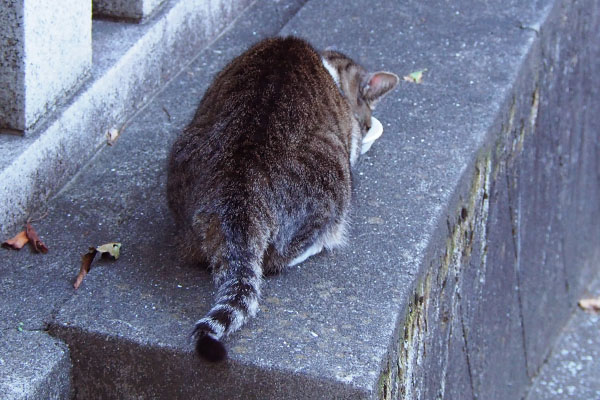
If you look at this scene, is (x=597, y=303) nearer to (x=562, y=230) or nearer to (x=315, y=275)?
(x=562, y=230)

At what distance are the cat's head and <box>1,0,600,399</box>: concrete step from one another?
0.13 meters

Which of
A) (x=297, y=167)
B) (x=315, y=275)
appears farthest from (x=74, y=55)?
(x=315, y=275)

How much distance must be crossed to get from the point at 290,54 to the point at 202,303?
0.96 meters

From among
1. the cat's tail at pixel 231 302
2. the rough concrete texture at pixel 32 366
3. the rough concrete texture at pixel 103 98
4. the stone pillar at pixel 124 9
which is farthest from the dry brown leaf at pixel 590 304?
the rough concrete texture at pixel 32 366

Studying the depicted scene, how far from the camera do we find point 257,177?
2.56 metres

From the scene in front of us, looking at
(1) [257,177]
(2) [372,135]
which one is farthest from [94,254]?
(2) [372,135]

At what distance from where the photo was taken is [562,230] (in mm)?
5227

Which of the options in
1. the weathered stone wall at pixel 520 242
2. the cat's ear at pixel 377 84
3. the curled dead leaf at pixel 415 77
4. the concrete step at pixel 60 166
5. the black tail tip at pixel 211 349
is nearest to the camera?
the black tail tip at pixel 211 349

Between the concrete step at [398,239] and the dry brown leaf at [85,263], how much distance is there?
Result: 36 mm

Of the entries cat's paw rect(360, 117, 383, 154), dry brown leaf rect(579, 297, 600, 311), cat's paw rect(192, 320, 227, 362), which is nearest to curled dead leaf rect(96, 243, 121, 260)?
cat's paw rect(192, 320, 227, 362)

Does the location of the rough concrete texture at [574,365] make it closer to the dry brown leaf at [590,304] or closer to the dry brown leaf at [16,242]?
the dry brown leaf at [590,304]

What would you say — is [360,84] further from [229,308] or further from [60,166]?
[229,308]

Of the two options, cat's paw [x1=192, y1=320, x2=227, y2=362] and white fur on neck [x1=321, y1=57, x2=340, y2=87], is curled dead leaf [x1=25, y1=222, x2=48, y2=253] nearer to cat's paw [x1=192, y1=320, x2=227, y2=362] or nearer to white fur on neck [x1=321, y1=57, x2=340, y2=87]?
cat's paw [x1=192, y1=320, x2=227, y2=362]

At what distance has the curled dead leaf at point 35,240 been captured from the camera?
2822mm
